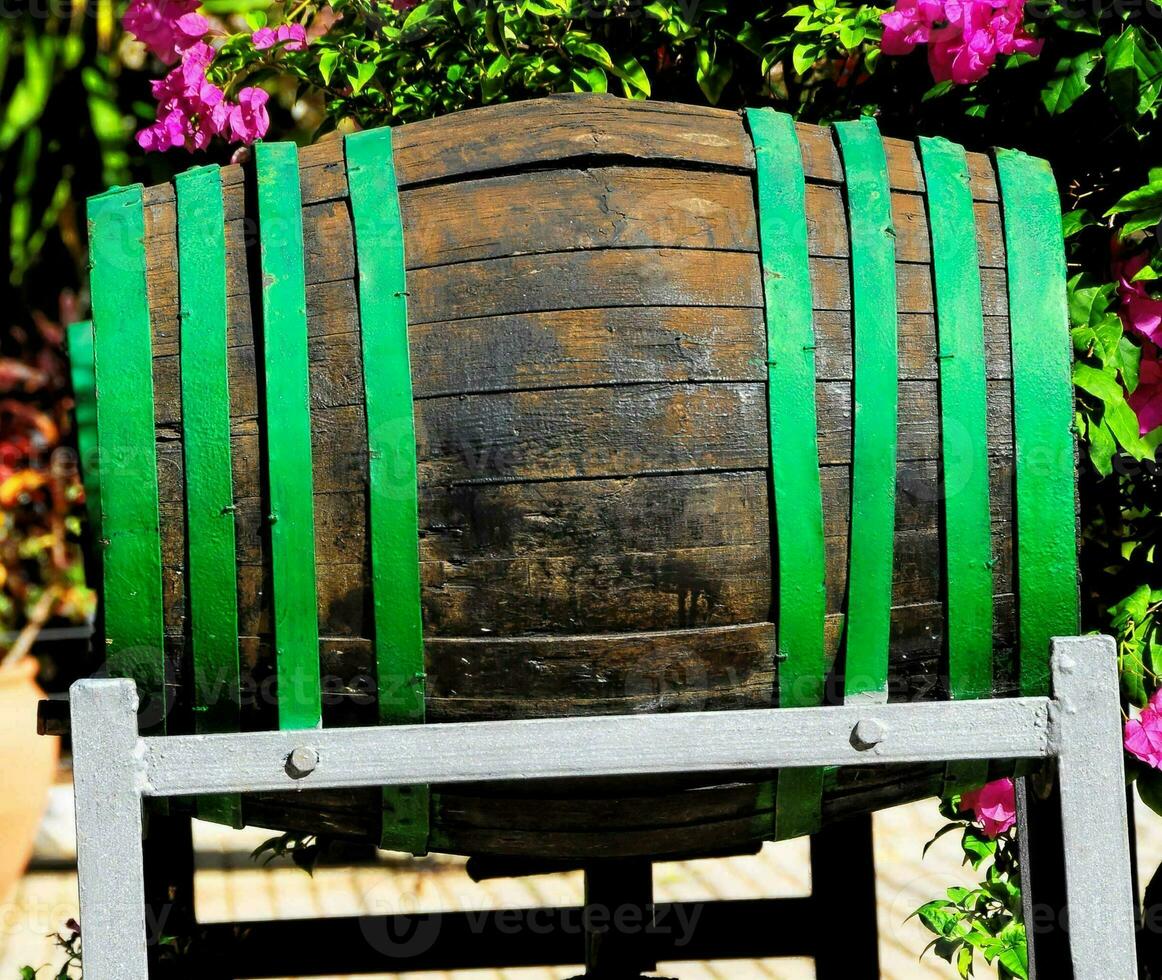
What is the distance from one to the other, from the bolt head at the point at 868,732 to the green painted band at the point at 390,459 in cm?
51

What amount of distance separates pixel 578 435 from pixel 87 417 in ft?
1.98

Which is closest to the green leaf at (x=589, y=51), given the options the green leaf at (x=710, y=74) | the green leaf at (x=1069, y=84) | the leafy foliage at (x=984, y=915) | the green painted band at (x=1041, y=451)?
the green leaf at (x=710, y=74)

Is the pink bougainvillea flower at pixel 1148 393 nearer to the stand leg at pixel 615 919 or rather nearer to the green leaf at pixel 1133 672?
the green leaf at pixel 1133 672

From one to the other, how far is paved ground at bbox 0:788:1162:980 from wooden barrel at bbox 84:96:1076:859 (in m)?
2.78

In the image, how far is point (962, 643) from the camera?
1.60 metres

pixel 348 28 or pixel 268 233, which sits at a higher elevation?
pixel 348 28

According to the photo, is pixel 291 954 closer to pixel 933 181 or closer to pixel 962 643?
pixel 962 643

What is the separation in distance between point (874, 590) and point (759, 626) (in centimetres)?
14

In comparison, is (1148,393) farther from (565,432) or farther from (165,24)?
(165,24)

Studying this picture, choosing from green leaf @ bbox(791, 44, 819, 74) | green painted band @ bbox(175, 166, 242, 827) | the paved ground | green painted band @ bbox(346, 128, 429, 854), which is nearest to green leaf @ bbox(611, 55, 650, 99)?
green leaf @ bbox(791, 44, 819, 74)

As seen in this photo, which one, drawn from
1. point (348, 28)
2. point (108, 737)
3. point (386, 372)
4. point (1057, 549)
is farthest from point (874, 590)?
point (348, 28)

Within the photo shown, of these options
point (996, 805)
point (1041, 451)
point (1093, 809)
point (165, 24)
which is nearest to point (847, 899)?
point (996, 805)

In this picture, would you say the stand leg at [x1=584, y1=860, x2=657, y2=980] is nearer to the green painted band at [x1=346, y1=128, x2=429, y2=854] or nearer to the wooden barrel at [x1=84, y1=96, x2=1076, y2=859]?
the wooden barrel at [x1=84, y1=96, x2=1076, y2=859]

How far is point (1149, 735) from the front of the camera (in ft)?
6.40
